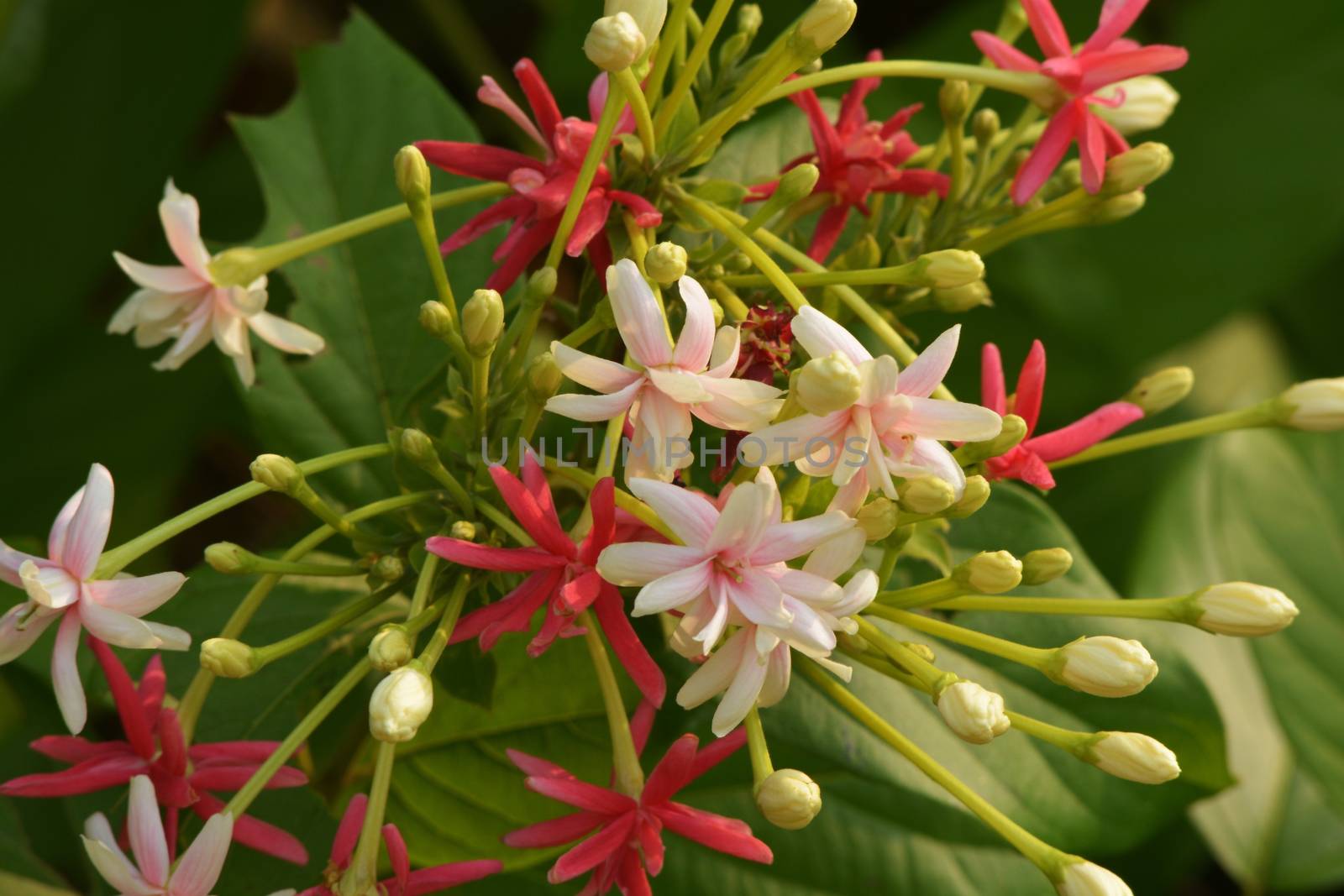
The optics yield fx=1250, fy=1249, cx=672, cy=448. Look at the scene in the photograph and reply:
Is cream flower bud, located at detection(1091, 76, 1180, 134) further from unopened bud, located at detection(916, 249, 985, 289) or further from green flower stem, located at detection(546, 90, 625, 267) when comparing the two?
green flower stem, located at detection(546, 90, 625, 267)

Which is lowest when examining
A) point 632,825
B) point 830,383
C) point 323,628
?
point 632,825

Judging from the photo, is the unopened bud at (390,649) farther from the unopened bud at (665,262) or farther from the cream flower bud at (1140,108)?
the cream flower bud at (1140,108)

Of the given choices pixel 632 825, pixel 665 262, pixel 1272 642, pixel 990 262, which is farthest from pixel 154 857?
pixel 990 262

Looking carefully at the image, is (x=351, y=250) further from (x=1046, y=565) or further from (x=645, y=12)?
(x=1046, y=565)

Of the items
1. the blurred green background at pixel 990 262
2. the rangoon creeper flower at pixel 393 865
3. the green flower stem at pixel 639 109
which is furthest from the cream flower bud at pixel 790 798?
the blurred green background at pixel 990 262

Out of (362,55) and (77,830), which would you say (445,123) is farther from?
(77,830)
